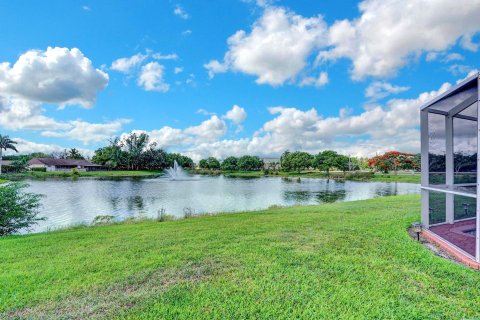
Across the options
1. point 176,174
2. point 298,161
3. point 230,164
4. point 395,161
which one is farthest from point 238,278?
point 230,164

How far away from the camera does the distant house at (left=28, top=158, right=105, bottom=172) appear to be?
204 ft

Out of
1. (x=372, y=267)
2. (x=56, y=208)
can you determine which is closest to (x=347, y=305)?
(x=372, y=267)

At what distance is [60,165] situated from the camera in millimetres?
65000

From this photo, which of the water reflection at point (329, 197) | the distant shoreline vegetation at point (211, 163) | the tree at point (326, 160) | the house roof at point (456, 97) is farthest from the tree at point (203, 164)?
the house roof at point (456, 97)

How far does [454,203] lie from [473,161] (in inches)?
Answer: 52.5

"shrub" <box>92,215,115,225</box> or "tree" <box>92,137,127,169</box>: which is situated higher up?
"tree" <box>92,137,127,169</box>

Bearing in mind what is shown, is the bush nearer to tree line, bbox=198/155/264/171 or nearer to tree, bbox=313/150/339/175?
tree, bbox=313/150/339/175

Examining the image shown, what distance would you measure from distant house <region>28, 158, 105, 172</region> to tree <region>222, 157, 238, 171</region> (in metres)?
32.5

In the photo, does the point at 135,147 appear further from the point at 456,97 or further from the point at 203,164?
the point at 456,97

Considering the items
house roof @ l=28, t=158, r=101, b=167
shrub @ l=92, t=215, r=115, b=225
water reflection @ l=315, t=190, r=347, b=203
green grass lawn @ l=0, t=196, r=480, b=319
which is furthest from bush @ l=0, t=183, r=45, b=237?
house roof @ l=28, t=158, r=101, b=167

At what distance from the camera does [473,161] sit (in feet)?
18.8

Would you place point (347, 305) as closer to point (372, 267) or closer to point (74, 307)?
point (372, 267)

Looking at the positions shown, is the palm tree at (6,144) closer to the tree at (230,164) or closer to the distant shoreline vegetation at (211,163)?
the distant shoreline vegetation at (211,163)

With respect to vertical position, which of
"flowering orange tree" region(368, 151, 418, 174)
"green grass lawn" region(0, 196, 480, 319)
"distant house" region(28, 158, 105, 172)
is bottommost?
"green grass lawn" region(0, 196, 480, 319)
